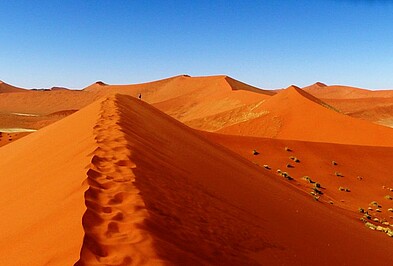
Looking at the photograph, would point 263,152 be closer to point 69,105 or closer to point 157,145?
point 157,145

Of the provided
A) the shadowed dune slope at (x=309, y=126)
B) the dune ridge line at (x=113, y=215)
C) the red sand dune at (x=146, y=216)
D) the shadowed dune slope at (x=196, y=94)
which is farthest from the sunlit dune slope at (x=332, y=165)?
the shadowed dune slope at (x=196, y=94)

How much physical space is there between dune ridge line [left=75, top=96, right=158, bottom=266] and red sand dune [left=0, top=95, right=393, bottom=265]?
1 cm

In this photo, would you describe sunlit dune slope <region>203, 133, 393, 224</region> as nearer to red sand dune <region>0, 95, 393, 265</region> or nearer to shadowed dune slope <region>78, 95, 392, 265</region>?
shadowed dune slope <region>78, 95, 392, 265</region>

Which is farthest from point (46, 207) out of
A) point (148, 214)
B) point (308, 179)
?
point (308, 179)

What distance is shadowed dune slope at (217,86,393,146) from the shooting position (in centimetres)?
3113

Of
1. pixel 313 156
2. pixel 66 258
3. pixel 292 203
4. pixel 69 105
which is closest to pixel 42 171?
pixel 66 258

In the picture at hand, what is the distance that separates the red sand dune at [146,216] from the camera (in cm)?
391

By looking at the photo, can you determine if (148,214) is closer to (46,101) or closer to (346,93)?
(46,101)

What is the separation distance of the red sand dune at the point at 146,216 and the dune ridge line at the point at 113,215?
11 mm

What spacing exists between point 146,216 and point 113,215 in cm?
37

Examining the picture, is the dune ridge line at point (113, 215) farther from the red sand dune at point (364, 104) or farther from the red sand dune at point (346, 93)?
the red sand dune at point (346, 93)

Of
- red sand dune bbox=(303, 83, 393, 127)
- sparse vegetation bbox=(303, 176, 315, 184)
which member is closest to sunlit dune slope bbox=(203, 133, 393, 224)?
sparse vegetation bbox=(303, 176, 315, 184)

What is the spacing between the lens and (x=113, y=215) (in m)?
4.34

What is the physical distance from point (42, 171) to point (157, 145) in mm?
2763
